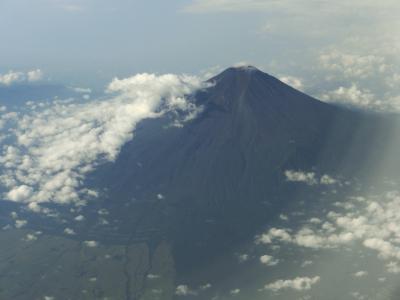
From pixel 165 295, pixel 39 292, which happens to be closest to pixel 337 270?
pixel 165 295

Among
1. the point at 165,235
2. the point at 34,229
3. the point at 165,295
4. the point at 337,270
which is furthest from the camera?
the point at 34,229

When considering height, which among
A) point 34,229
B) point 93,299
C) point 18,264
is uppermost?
point 34,229

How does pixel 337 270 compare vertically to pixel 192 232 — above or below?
below

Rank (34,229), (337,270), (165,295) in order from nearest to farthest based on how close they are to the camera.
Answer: (165,295) → (337,270) → (34,229)

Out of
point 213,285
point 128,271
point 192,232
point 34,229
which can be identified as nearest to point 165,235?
point 192,232

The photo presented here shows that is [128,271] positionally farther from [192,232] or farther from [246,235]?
[246,235]

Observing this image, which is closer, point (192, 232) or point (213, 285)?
point (213, 285)

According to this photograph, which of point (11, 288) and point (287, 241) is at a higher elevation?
point (287, 241)

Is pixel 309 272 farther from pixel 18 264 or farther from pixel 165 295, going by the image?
pixel 18 264

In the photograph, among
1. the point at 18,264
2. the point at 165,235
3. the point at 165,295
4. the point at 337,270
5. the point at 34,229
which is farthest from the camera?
the point at 34,229

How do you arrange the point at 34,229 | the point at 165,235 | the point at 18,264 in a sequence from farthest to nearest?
1. the point at 34,229
2. the point at 165,235
3. the point at 18,264
